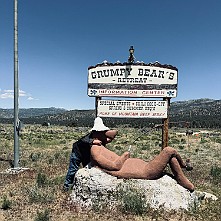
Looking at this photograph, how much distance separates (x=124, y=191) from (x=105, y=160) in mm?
837

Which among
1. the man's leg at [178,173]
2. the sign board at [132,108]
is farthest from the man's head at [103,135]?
the sign board at [132,108]

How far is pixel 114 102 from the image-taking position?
10.3 metres

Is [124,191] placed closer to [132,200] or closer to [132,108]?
[132,200]

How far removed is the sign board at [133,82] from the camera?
33.7ft

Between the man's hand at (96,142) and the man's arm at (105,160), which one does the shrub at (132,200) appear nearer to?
the man's arm at (105,160)

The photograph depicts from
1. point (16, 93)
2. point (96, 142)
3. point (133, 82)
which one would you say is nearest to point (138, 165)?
point (96, 142)

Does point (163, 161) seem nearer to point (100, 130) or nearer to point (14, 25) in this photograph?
point (100, 130)

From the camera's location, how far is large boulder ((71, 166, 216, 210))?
22.8ft

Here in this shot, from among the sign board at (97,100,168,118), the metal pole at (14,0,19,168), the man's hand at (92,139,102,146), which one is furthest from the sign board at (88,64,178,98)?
the metal pole at (14,0,19,168)

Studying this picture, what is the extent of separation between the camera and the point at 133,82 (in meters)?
10.3

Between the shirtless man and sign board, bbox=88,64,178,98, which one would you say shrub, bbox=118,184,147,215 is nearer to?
the shirtless man

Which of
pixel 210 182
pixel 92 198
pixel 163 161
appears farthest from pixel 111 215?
pixel 210 182

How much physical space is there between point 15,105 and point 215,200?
8345mm

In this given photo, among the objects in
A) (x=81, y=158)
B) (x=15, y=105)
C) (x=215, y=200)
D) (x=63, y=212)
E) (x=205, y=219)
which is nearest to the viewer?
(x=205, y=219)
